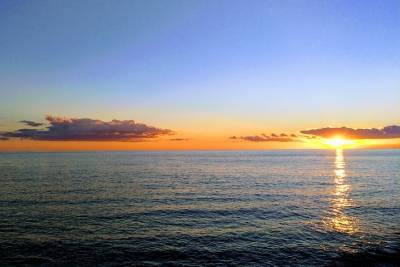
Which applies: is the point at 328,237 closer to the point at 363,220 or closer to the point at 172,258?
the point at 363,220

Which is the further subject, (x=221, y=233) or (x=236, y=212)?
(x=236, y=212)

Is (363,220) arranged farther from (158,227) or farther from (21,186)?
(21,186)

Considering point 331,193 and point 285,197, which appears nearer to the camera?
point 285,197

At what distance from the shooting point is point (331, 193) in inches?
2643

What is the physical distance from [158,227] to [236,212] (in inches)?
490

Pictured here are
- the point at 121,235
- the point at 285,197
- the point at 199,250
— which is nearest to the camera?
the point at 199,250

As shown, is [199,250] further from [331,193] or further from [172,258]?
[331,193]

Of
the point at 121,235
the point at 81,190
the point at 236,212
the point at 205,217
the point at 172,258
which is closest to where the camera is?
the point at 172,258

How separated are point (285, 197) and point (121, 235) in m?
33.4

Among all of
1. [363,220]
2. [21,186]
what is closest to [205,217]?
[363,220]

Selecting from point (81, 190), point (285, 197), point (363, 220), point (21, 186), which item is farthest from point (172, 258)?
point (21, 186)

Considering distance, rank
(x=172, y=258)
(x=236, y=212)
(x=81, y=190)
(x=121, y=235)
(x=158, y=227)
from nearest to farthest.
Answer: (x=172, y=258), (x=121, y=235), (x=158, y=227), (x=236, y=212), (x=81, y=190)

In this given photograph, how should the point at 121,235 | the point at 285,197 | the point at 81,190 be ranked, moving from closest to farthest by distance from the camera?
the point at 121,235, the point at 285,197, the point at 81,190

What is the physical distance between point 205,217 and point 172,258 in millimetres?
14486
